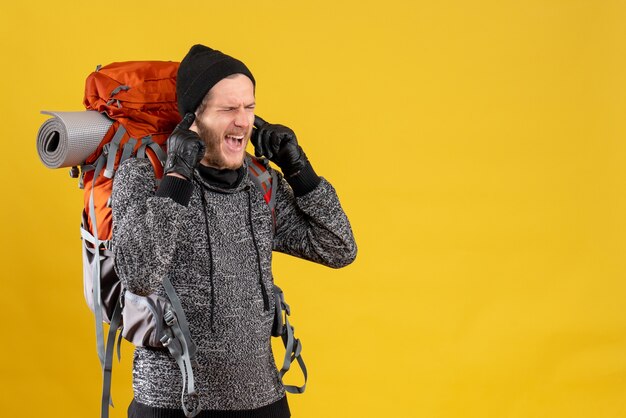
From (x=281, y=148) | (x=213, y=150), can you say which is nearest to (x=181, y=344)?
(x=213, y=150)

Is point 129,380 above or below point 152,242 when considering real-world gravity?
below

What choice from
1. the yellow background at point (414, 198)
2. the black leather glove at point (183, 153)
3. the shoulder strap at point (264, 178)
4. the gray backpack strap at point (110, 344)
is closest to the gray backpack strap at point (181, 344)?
the gray backpack strap at point (110, 344)

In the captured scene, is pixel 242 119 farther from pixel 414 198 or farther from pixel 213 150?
pixel 414 198

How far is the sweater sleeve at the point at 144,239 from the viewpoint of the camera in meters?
2.86

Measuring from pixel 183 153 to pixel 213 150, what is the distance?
0.15 meters

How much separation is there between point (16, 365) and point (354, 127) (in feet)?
5.31

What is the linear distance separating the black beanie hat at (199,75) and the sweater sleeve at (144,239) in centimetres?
26

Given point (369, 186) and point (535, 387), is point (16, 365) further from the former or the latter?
point (535, 387)

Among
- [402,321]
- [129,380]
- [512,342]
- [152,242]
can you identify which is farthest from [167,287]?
[512,342]

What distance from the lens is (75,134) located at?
3.06 meters

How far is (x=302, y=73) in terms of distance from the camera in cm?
485

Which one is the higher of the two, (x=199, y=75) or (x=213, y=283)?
(x=199, y=75)

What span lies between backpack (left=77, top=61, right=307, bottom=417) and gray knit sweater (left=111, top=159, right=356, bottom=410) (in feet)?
0.16

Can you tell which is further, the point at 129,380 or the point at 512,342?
the point at 512,342
